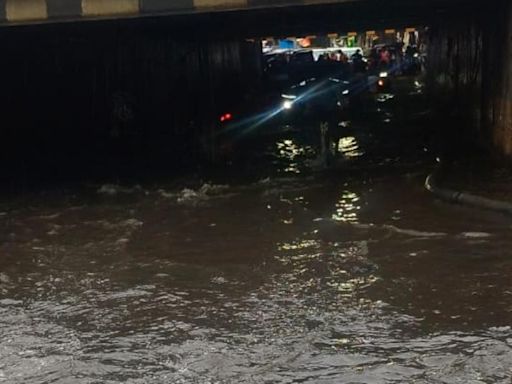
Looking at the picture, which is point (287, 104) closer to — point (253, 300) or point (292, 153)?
point (292, 153)

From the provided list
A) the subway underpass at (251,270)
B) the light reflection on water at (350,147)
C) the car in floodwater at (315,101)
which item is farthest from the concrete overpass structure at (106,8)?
the car in floodwater at (315,101)

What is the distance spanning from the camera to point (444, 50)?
32.2 meters

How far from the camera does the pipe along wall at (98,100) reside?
19.6 metres

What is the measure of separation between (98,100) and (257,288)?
1524 cm

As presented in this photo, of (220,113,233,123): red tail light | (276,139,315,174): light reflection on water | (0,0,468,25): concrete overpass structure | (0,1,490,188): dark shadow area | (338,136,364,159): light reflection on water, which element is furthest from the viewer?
(220,113,233,123): red tail light

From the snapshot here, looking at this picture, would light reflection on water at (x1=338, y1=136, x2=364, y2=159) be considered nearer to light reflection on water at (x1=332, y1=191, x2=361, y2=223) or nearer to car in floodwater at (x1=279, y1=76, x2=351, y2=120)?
light reflection on water at (x1=332, y1=191, x2=361, y2=223)

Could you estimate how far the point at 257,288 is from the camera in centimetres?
833

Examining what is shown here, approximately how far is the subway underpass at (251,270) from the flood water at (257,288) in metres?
0.03

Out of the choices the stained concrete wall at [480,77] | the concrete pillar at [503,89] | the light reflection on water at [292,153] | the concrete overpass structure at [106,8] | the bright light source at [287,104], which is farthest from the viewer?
the bright light source at [287,104]

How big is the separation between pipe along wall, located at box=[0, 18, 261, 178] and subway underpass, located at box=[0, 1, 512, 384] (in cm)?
20

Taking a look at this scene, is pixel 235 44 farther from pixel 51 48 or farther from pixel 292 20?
pixel 51 48

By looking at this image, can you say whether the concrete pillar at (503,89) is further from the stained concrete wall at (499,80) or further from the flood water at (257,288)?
the flood water at (257,288)

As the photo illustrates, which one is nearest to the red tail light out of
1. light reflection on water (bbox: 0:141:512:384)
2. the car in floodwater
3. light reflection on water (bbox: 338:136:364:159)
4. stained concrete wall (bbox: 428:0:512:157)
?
the car in floodwater

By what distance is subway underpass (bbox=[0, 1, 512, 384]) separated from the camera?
6.22 meters
